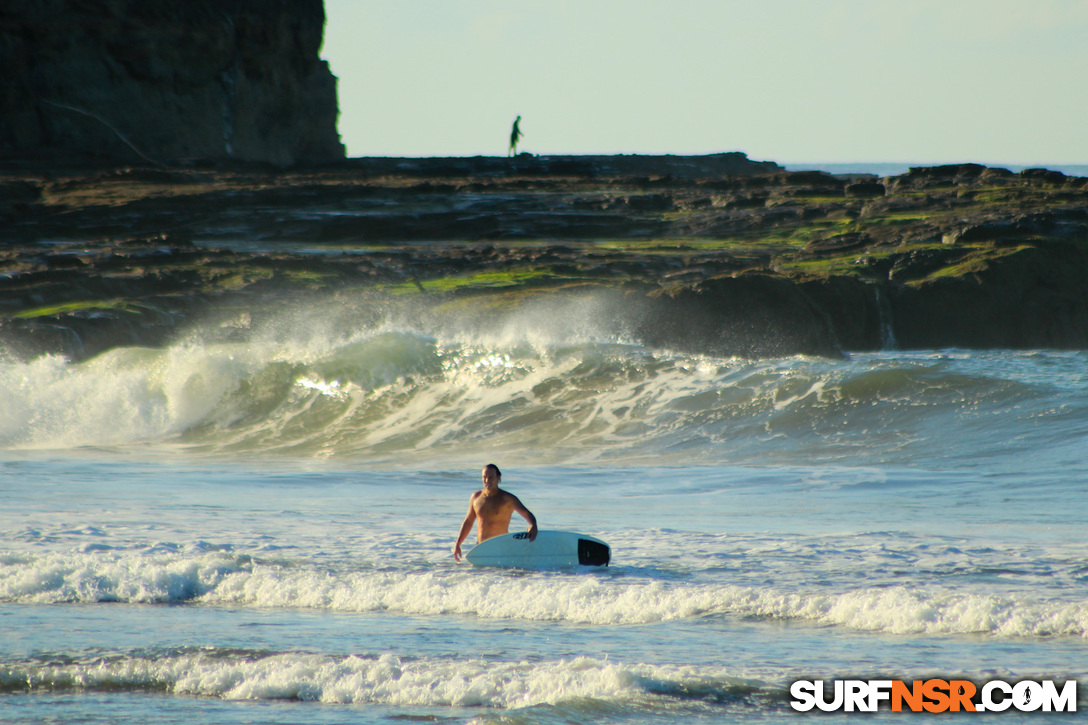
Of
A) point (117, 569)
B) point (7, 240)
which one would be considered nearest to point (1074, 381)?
point (117, 569)

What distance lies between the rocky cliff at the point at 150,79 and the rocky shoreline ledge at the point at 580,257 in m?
5.80

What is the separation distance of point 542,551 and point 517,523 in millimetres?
2148

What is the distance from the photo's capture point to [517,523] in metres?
11.0

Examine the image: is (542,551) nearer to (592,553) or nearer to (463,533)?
(592,553)

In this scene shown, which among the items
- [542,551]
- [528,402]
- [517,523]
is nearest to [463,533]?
[542,551]

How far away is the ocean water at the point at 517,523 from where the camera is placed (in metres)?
6.14

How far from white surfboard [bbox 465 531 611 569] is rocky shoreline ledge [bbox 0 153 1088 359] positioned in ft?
36.6

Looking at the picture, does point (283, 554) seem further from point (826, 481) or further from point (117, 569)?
point (826, 481)

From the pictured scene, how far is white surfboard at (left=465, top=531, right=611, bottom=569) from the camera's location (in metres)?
8.74

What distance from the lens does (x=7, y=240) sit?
103ft

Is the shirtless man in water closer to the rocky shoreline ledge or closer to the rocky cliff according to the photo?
the rocky shoreline ledge

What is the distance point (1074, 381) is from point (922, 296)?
5295mm

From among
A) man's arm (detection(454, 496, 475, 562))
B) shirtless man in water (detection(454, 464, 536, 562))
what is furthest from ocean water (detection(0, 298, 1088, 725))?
shirtless man in water (detection(454, 464, 536, 562))

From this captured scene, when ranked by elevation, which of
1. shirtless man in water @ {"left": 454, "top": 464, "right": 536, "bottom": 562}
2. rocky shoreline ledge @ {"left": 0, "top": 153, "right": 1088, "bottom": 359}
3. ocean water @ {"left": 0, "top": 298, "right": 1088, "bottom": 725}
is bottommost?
ocean water @ {"left": 0, "top": 298, "right": 1088, "bottom": 725}
